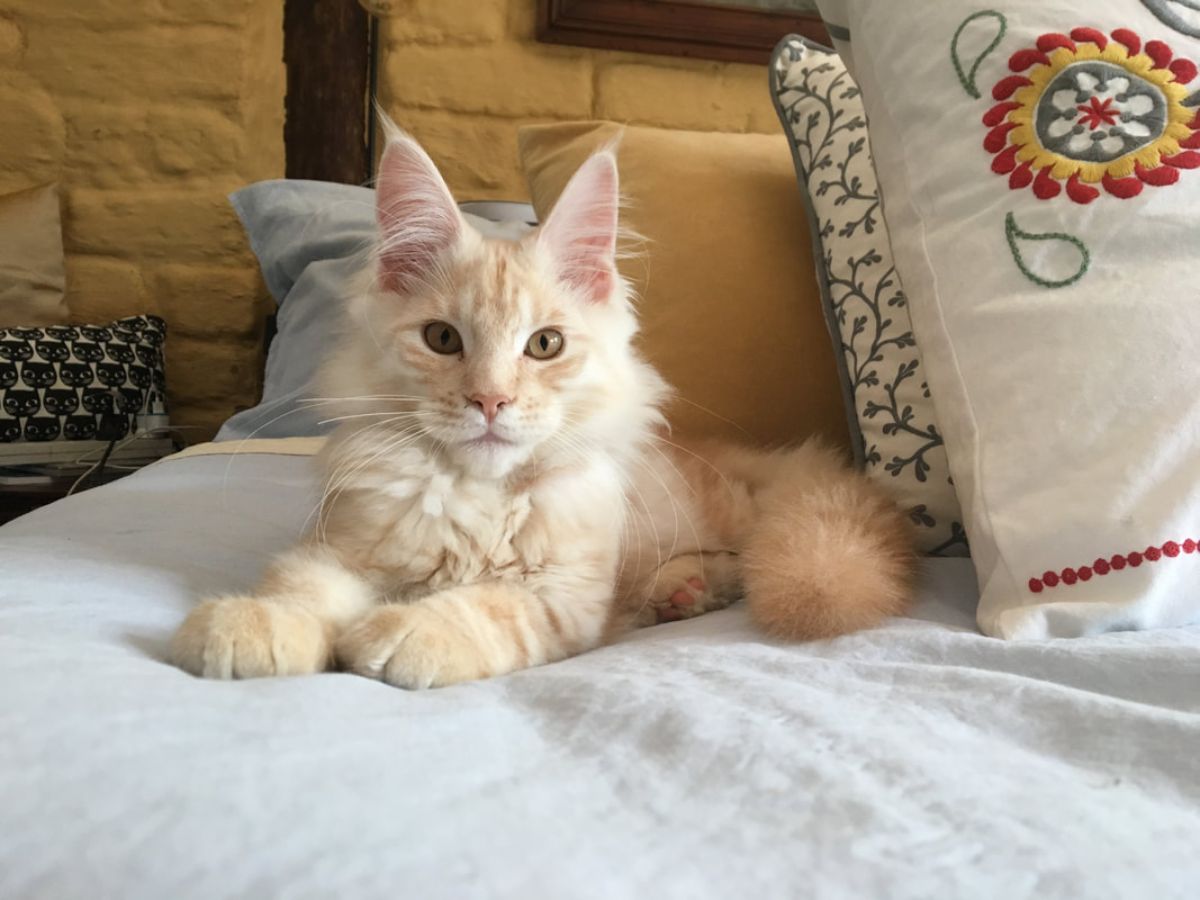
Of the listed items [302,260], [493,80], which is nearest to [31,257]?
[302,260]

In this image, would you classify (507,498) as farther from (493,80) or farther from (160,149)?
(160,149)

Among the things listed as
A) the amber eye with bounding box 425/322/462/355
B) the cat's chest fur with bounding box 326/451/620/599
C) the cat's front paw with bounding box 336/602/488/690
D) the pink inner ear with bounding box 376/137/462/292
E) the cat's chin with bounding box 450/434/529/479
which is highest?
the pink inner ear with bounding box 376/137/462/292

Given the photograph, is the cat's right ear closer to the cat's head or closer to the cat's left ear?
the cat's head

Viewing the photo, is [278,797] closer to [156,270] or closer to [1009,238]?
[1009,238]

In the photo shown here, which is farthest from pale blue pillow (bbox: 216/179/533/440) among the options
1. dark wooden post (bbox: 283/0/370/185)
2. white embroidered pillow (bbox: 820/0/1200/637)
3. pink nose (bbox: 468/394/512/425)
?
white embroidered pillow (bbox: 820/0/1200/637)

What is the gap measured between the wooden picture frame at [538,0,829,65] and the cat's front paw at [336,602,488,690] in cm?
194

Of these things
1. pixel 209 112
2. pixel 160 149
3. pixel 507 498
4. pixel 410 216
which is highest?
pixel 209 112

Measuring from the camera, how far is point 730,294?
119cm

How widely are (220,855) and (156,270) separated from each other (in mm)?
2334

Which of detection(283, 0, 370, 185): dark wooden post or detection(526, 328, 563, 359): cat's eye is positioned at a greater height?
detection(283, 0, 370, 185): dark wooden post

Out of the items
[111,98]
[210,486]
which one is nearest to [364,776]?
[210,486]

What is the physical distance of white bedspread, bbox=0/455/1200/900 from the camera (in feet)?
1.25

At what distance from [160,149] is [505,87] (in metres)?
0.91

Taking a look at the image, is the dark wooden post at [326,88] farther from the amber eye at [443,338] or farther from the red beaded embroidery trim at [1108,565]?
the red beaded embroidery trim at [1108,565]
